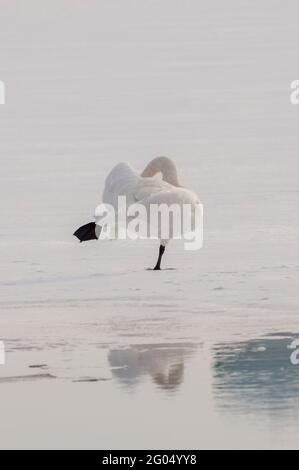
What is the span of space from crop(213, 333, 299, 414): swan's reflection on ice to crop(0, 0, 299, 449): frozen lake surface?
0.5 inches

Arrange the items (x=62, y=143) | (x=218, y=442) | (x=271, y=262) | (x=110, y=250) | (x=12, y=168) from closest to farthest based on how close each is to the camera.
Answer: (x=218, y=442)
(x=271, y=262)
(x=110, y=250)
(x=12, y=168)
(x=62, y=143)

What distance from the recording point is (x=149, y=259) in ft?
36.3

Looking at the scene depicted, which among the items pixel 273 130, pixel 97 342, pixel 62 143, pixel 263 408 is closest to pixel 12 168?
pixel 62 143

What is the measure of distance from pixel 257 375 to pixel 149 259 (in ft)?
12.9

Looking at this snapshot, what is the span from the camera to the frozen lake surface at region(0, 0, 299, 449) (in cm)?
659

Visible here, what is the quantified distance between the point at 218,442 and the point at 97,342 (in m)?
2.08

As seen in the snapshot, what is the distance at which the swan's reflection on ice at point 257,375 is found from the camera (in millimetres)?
6656

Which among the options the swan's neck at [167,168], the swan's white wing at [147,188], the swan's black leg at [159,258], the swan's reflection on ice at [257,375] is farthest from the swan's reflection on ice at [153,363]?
the swan's neck at [167,168]

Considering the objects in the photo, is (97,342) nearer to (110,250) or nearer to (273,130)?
(110,250)

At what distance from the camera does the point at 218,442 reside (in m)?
6.05

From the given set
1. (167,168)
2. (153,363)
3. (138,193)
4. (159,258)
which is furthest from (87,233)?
(153,363)

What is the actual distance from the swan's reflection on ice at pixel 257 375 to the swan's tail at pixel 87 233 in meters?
3.15

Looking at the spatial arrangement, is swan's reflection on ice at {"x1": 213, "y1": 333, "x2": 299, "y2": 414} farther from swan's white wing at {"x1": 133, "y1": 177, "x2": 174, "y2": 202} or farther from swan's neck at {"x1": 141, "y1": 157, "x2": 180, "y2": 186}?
swan's neck at {"x1": 141, "y1": 157, "x2": 180, "y2": 186}

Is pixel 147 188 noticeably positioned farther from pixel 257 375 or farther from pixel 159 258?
pixel 257 375
